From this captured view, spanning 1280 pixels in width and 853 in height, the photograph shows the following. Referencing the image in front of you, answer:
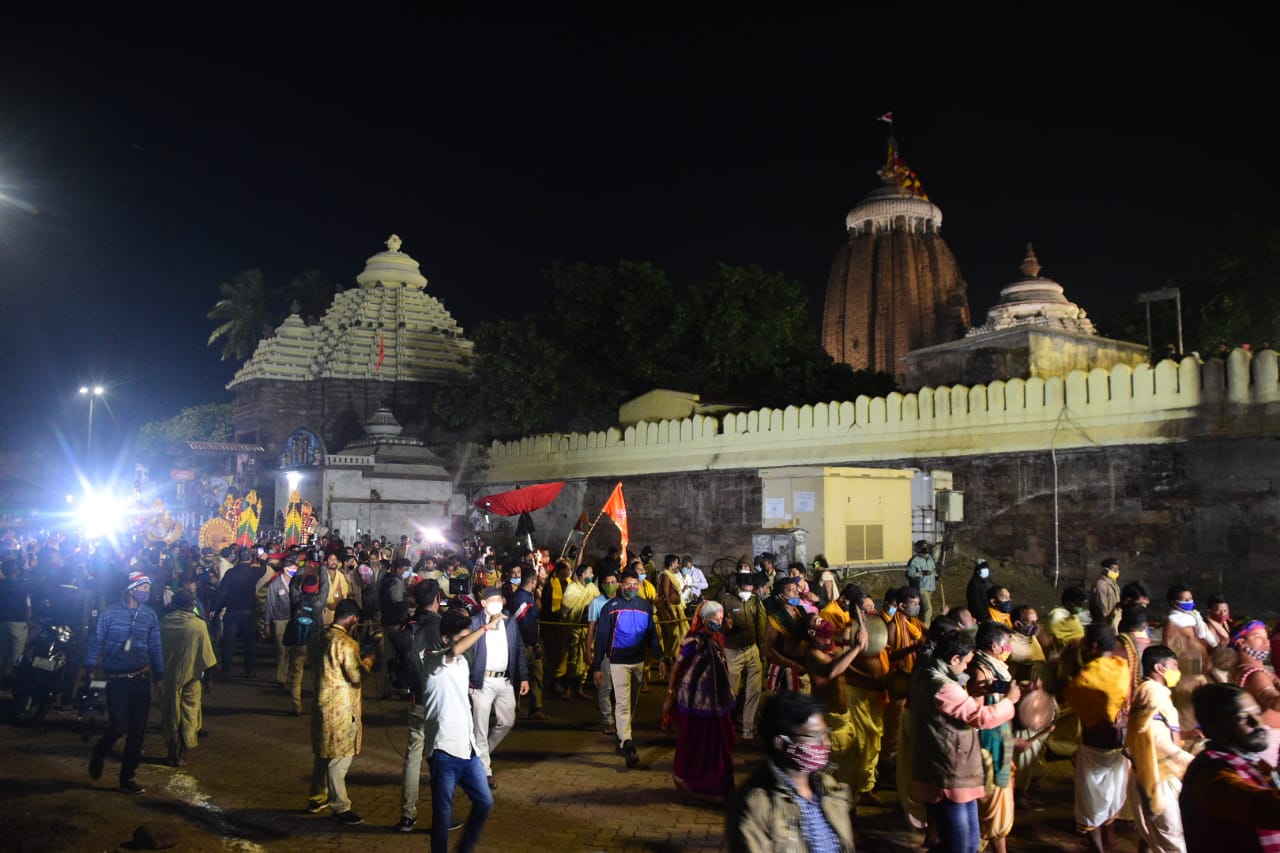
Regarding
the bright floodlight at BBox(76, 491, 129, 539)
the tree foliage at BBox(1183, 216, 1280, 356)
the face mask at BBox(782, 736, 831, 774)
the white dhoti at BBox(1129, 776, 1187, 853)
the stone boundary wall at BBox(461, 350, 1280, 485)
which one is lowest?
the white dhoti at BBox(1129, 776, 1187, 853)

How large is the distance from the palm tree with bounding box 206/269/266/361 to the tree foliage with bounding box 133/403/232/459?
3.28 meters

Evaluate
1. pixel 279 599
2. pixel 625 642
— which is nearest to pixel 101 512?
pixel 279 599

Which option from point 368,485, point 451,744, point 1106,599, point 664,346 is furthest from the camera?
point 664,346

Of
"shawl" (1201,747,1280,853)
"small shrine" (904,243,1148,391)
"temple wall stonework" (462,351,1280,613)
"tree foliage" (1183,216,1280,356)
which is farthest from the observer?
"tree foliage" (1183,216,1280,356)

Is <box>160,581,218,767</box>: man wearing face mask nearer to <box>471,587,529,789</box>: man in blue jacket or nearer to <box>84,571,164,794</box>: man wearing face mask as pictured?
<box>84,571,164,794</box>: man wearing face mask

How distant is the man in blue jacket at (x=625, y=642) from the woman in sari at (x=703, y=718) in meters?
1.02

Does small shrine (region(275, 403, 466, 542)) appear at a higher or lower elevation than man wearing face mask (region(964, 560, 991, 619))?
higher

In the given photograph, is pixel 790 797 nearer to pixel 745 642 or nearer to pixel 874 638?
pixel 874 638

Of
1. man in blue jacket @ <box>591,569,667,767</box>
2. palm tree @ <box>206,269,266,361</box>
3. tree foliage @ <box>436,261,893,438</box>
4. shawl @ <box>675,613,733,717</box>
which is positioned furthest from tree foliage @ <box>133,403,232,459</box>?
shawl @ <box>675,613,733,717</box>

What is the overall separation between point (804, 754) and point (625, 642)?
4552 mm

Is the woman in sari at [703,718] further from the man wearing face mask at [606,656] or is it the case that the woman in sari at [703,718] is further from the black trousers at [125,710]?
the black trousers at [125,710]

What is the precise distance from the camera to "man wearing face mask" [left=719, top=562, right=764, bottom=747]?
301 inches

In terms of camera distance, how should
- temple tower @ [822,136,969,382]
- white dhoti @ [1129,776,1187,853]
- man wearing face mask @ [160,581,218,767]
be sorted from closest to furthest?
1. white dhoti @ [1129,776,1187,853]
2. man wearing face mask @ [160,581,218,767]
3. temple tower @ [822,136,969,382]

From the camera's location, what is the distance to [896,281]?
5597cm
